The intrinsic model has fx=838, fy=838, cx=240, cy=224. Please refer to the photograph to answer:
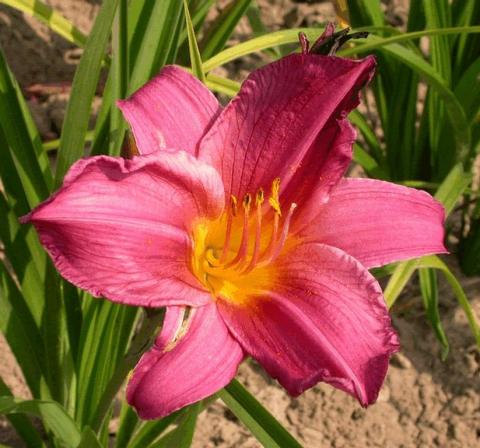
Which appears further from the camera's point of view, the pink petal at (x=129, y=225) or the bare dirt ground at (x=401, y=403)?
the bare dirt ground at (x=401, y=403)

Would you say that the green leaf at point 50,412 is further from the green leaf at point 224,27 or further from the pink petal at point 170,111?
the green leaf at point 224,27

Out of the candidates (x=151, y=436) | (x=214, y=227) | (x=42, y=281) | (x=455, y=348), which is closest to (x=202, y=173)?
(x=214, y=227)

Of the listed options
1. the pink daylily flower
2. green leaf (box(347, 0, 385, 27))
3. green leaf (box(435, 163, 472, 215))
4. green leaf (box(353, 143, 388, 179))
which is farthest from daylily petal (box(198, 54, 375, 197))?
green leaf (box(347, 0, 385, 27))

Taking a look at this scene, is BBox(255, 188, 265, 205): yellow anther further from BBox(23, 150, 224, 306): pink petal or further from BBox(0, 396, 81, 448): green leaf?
BBox(0, 396, 81, 448): green leaf

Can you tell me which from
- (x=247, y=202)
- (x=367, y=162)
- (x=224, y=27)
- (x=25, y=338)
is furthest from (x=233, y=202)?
(x=367, y=162)

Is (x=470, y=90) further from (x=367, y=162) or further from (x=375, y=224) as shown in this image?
(x=375, y=224)

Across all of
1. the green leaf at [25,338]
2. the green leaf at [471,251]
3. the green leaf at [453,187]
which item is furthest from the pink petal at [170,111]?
the green leaf at [471,251]
